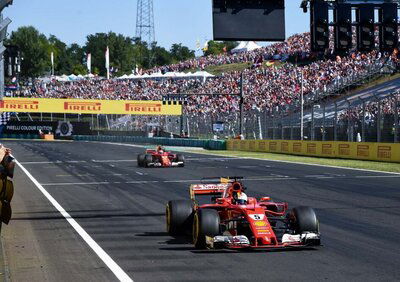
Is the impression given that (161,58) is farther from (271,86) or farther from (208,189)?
(208,189)

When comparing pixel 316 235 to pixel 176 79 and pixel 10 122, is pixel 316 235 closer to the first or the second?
pixel 176 79

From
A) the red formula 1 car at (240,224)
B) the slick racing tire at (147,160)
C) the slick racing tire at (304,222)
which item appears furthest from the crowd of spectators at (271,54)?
the slick racing tire at (304,222)

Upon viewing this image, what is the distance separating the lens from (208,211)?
35.8 feet

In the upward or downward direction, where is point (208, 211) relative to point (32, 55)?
downward

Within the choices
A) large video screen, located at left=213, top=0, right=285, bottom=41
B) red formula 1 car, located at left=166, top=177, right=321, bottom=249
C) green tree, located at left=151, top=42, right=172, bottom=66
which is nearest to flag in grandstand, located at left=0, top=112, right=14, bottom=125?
large video screen, located at left=213, top=0, right=285, bottom=41

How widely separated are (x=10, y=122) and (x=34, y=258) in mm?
87480

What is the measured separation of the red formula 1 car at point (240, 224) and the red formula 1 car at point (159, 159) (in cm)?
2147

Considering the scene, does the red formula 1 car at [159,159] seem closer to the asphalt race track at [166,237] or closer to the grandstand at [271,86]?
the asphalt race track at [166,237]

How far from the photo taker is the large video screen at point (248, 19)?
68.9 feet

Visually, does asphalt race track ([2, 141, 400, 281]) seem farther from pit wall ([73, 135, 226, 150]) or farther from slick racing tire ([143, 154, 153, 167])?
Answer: pit wall ([73, 135, 226, 150])

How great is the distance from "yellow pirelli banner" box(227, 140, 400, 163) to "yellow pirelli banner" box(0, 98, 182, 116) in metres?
36.9

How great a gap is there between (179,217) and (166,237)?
45 cm

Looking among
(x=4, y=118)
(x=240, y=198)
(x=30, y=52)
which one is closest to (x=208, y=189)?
(x=240, y=198)

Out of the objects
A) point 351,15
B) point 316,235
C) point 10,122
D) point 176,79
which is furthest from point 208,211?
point 10,122
